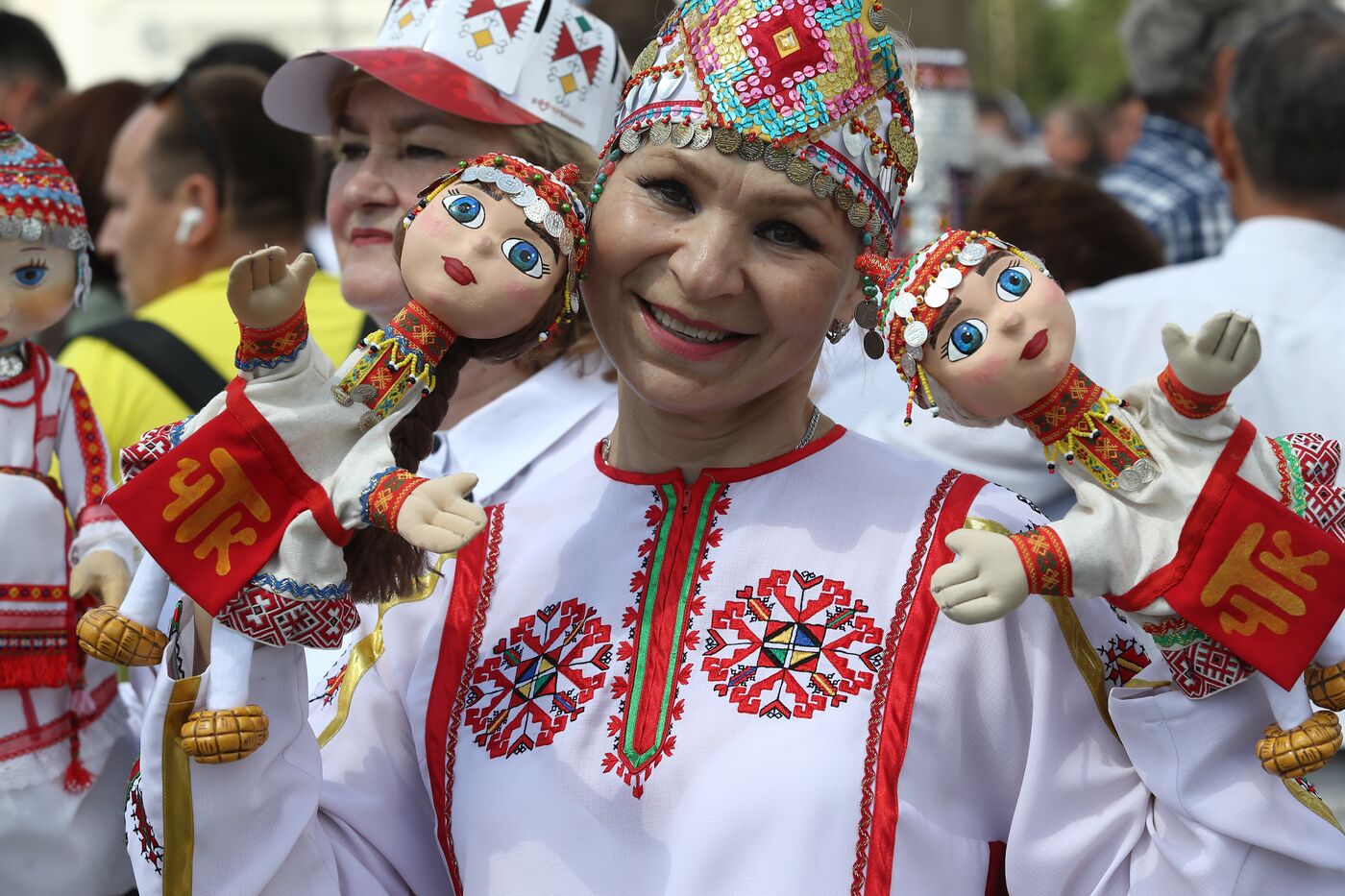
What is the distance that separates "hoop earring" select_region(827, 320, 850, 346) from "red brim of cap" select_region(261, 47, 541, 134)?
36.0 inches

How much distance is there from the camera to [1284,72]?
12.6 feet

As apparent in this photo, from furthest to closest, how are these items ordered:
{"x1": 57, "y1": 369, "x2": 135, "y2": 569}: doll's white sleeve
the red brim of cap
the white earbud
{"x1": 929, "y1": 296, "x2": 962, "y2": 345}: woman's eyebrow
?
1. the white earbud
2. the red brim of cap
3. {"x1": 57, "y1": 369, "x2": 135, "y2": 569}: doll's white sleeve
4. {"x1": 929, "y1": 296, "x2": 962, "y2": 345}: woman's eyebrow

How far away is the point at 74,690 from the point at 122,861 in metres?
0.27

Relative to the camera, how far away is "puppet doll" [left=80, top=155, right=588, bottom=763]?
1.88 m

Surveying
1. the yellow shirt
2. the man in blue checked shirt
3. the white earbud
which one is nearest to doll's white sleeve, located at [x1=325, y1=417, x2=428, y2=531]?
the yellow shirt

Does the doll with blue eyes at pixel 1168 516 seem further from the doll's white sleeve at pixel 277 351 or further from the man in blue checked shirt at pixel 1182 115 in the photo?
the man in blue checked shirt at pixel 1182 115

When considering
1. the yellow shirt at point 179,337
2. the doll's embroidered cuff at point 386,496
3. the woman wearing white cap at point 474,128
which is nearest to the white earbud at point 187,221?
the yellow shirt at point 179,337

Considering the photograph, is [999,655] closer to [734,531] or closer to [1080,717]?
[1080,717]

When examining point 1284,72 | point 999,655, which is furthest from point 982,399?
point 1284,72

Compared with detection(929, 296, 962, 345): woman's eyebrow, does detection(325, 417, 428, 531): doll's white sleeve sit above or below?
below

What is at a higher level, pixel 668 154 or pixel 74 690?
pixel 668 154

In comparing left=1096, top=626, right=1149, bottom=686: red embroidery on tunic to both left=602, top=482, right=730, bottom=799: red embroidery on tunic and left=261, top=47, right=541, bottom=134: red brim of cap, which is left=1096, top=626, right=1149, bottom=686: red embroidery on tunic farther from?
Result: left=261, top=47, right=541, bottom=134: red brim of cap

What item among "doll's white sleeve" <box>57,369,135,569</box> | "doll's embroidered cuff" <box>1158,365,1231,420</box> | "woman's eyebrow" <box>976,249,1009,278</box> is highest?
"woman's eyebrow" <box>976,249,1009,278</box>

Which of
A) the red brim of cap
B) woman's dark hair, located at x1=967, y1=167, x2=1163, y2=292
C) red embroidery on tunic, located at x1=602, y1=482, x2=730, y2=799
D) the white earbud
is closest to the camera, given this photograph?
red embroidery on tunic, located at x1=602, y1=482, x2=730, y2=799
